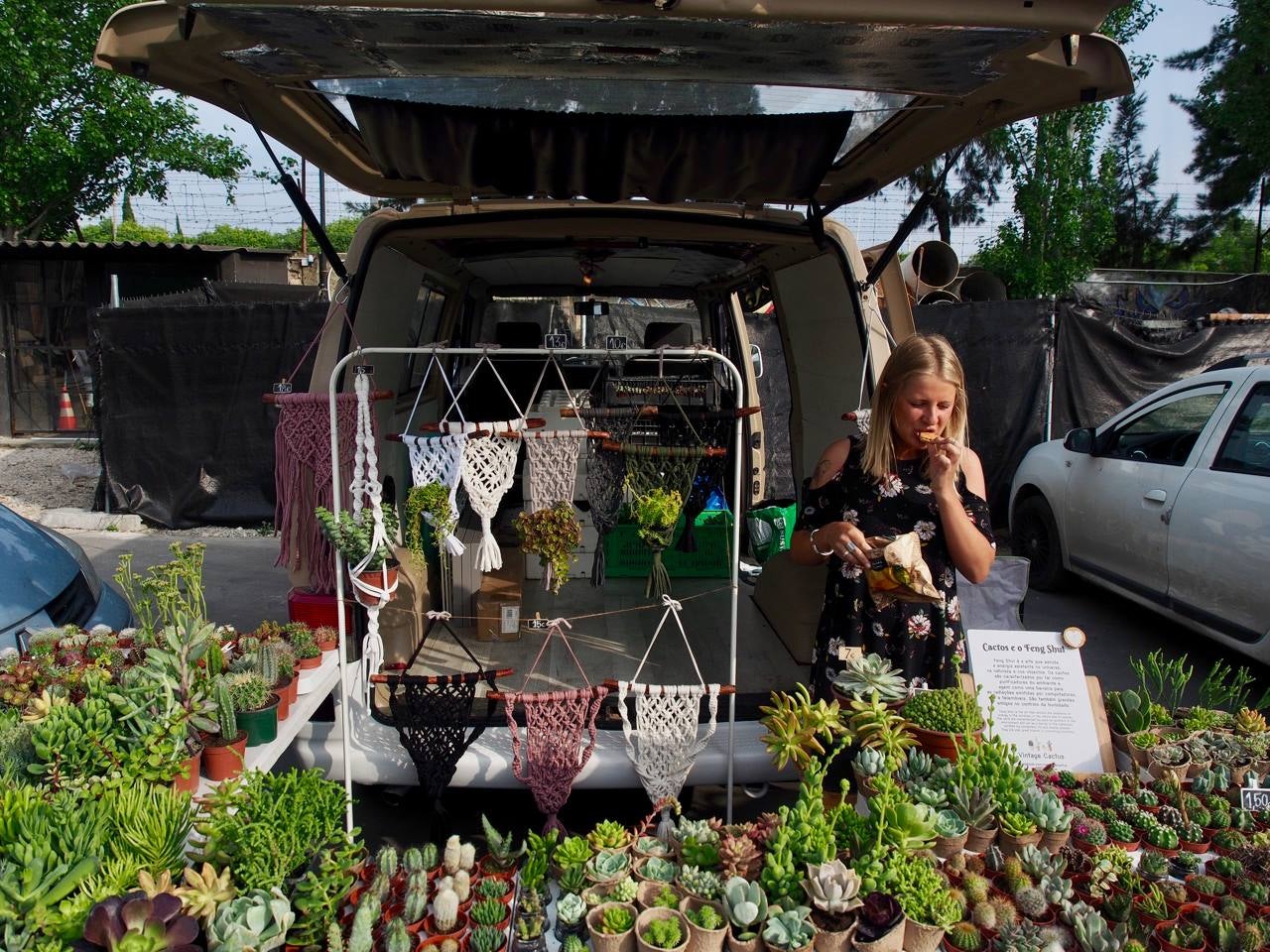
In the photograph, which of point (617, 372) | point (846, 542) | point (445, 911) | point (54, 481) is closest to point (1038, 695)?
point (846, 542)

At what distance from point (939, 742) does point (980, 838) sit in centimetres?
27

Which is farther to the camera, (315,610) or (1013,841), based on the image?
(315,610)

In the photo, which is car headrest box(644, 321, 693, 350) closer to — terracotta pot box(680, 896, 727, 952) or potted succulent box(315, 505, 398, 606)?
potted succulent box(315, 505, 398, 606)

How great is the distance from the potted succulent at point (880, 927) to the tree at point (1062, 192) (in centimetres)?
1157

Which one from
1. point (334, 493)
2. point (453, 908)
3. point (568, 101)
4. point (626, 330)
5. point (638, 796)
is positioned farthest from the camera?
point (626, 330)

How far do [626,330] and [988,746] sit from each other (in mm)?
8297

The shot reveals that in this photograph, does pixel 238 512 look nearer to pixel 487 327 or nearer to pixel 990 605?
pixel 487 327

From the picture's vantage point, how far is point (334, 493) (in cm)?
270

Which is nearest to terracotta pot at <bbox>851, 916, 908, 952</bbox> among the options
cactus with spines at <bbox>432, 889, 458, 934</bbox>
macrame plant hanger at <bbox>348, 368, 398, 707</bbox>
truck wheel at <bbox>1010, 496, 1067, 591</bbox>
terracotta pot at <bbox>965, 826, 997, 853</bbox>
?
terracotta pot at <bbox>965, 826, 997, 853</bbox>

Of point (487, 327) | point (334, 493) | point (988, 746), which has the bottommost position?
point (988, 746)

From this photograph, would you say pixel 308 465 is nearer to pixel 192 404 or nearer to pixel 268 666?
pixel 268 666

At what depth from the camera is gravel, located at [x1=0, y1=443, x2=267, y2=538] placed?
8562 mm

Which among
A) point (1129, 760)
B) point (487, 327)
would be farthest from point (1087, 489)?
point (487, 327)

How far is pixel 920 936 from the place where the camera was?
1.66m
